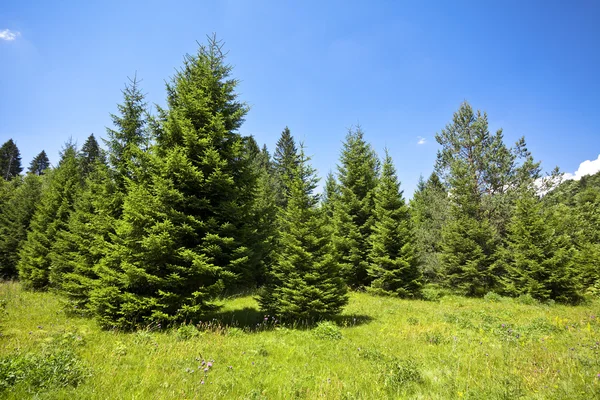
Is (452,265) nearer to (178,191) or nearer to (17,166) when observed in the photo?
(178,191)

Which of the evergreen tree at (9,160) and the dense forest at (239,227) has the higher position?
the evergreen tree at (9,160)

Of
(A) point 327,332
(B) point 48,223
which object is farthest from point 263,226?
(B) point 48,223

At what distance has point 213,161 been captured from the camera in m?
9.55

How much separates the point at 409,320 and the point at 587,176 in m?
123

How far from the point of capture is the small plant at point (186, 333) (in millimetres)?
7536

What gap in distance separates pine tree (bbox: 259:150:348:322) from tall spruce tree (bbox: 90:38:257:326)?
1.74 metres

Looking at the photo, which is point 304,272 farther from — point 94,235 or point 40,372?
point 94,235

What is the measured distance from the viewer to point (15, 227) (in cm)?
2639

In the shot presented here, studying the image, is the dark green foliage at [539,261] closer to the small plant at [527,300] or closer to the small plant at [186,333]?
the small plant at [527,300]

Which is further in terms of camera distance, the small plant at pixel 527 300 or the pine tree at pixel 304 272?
the small plant at pixel 527 300

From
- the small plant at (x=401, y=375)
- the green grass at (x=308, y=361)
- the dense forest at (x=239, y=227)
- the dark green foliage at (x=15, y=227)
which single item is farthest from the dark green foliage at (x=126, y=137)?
the dark green foliage at (x=15, y=227)

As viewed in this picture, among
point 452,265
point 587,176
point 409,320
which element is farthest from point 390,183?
point 587,176

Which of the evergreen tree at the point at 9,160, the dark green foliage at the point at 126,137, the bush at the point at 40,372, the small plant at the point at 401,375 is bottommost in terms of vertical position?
the small plant at the point at 401,375

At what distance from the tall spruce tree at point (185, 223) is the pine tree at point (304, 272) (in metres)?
1.74
